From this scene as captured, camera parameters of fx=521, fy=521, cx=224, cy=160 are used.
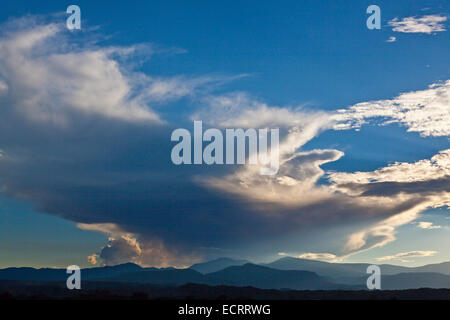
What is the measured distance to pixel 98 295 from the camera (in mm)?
127188

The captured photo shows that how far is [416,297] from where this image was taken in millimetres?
147500
